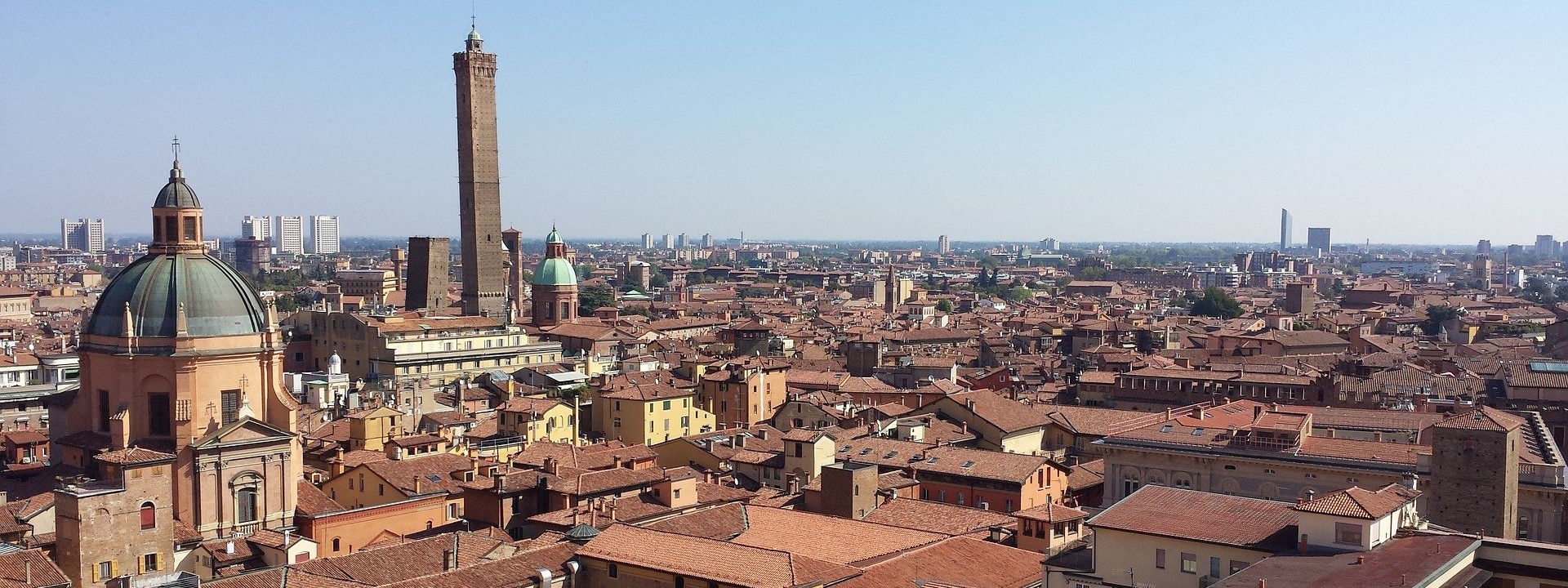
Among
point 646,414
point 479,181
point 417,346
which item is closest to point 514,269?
point 479,181

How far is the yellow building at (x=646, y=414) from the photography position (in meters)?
41.5

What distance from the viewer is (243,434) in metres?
27.3

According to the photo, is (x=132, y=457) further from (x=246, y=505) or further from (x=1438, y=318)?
(x=1438, y=318)

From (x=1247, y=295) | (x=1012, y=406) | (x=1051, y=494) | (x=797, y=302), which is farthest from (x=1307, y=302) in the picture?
(x=1051, y=494)

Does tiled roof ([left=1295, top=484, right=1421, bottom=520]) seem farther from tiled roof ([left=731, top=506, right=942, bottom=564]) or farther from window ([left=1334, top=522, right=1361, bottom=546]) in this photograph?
tiled roof ([left=731, top=506, right=942, bottom=564])

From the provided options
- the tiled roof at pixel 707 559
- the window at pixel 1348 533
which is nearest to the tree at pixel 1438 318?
the window at pixel 1348 533

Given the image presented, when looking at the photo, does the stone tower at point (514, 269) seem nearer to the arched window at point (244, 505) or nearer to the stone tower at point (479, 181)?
the stone tower at point (479, 181)

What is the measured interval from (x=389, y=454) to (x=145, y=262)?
6.40 metres

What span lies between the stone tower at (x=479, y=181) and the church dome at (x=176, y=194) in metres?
43.8

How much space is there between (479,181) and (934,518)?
172ft

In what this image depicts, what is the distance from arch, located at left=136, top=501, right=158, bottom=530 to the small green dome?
162ft

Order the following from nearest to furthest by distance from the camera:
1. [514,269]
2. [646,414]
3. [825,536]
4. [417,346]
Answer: [825,536], [646,414], [417,346], [514,269]

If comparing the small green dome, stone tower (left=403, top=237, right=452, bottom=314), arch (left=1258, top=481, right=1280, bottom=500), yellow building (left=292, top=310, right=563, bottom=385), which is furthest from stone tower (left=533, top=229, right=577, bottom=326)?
arch (left=1258, top=481, right=1280, bottom=500)

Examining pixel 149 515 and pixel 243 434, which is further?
pixel 243 434
